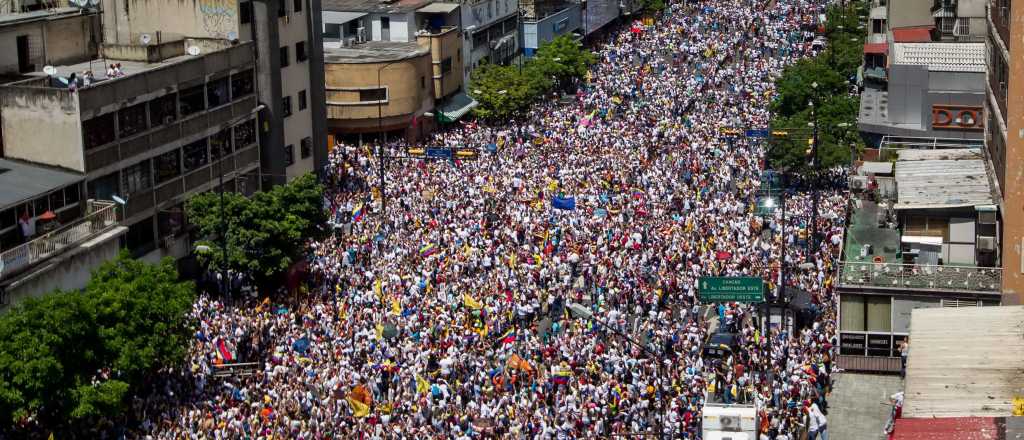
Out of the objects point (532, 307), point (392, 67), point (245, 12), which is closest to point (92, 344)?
point (532, 307)

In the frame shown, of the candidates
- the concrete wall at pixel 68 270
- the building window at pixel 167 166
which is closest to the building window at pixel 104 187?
the concrete wall at pixel 68 270

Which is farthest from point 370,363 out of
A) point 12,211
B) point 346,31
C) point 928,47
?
point 346,31

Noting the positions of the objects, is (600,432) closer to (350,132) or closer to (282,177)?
(282,177)

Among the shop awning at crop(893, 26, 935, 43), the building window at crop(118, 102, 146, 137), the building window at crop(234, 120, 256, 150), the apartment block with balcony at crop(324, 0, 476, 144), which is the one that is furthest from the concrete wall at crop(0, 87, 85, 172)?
the shop awning at crop(893, 26, 935, 43)

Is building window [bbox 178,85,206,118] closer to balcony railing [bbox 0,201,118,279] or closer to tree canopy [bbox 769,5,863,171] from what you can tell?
balcony railing [bbox 0,201,118,279]

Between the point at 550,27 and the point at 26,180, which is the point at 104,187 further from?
the point at 550,27
